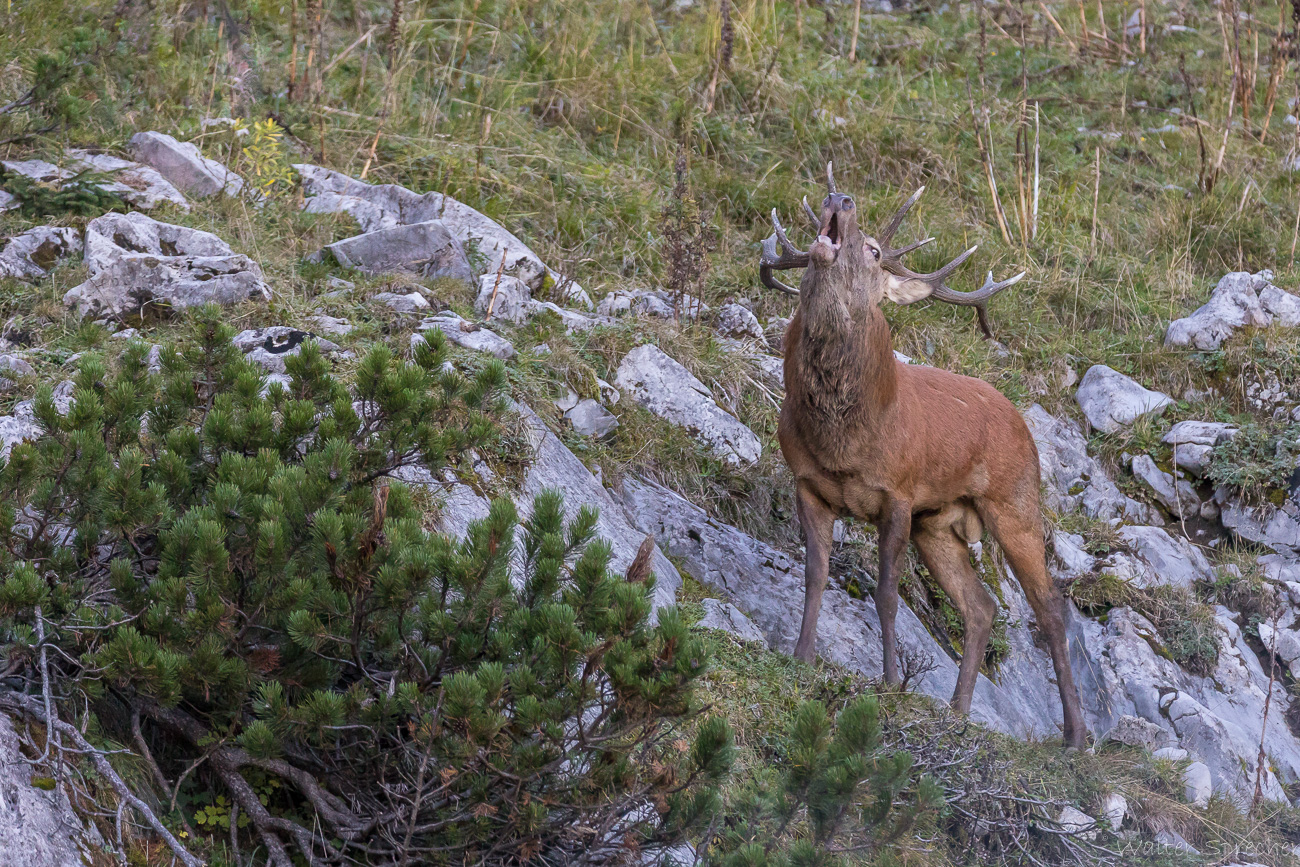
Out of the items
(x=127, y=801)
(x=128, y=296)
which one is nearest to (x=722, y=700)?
(x=127, y=801)

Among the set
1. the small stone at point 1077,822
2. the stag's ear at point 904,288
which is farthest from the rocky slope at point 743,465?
the stag's ear at point 904,288

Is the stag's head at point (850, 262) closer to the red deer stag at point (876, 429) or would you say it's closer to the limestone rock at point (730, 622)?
the red deer stag at point (876, 429)

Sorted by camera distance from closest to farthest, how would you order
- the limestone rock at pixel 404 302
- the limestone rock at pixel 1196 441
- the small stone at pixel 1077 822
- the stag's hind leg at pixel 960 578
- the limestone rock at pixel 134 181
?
the small stone at pixel 1077 822 < the stag's hind leg at pixel 960 578 < the limestone rock at pixel 404 302 < the limestone rock at pixel 134 181 < the limestone rock at pixel 1196 441

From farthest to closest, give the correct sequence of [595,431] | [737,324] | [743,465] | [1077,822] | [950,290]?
1. [737,324]
2. [743,465]
3. [595,431]
4. [950,290]
5. [1077,822]

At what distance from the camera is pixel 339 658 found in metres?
3.31

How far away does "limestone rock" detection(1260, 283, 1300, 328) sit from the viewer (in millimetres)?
8828

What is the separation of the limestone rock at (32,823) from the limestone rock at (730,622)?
2834 millimetres

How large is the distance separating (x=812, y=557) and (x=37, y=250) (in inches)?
173

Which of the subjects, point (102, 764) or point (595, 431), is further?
point (595, 431)

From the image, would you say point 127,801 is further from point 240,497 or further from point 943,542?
point 943,542

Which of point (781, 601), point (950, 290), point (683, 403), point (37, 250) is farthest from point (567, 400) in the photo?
point (37, 250)

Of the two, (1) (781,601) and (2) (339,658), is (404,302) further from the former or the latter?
(2) (339,658)

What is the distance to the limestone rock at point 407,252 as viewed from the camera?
716 centimetres

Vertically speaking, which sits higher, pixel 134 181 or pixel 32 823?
pixel 32 823
